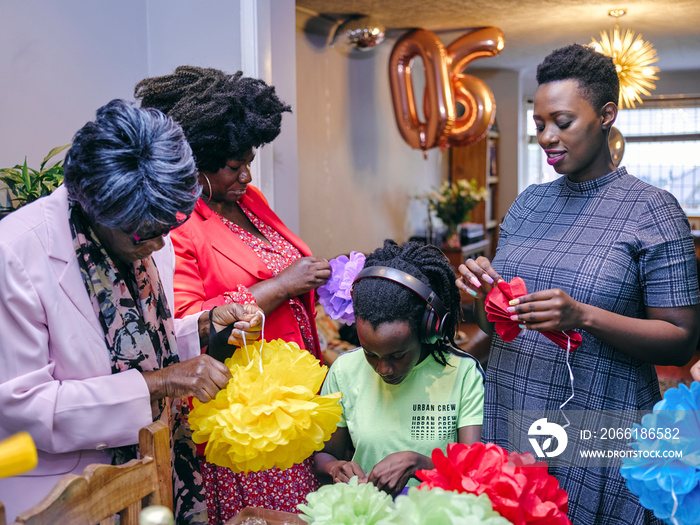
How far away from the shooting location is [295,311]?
191 cm

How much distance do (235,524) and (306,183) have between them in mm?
4045

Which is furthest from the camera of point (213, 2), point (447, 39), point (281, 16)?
point (447, 39)

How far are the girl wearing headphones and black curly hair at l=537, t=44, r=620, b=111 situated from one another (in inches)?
20.5

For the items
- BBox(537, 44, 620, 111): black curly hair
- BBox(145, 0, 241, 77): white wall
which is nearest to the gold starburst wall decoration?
BBox(145, 0, 241, 77): white wall

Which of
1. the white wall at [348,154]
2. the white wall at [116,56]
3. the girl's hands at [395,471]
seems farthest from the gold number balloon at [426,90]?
the girl's hands at [395,471]

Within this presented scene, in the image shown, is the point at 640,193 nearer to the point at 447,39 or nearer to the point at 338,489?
the point at 338,489

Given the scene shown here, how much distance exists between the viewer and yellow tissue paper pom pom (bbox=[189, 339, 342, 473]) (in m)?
1.18

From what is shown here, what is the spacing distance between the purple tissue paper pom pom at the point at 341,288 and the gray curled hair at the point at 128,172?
0.65 meters

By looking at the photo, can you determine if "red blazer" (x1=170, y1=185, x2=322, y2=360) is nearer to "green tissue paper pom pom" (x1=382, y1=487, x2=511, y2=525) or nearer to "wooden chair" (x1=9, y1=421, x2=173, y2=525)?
"wooden chair" (x1=9, y1=421, x2=173, y2=525)

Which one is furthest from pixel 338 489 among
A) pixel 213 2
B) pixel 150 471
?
pixel 213 2

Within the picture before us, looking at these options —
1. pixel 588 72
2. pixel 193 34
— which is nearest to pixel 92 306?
pixel 588 72

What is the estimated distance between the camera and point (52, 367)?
3.96 feet

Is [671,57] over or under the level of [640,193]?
over

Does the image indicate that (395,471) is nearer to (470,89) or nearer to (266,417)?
(266,417)
